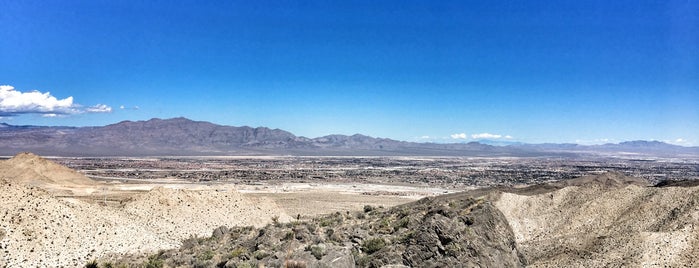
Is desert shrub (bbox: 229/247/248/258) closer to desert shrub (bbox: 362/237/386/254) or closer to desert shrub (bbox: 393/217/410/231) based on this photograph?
desert shrub (bbox: 362/237/386/254)

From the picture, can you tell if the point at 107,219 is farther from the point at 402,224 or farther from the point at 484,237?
the point at 484,237

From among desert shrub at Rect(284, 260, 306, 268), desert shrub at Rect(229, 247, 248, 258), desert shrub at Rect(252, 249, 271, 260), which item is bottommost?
desert shrub at Rect(229, 247, 248, 258)

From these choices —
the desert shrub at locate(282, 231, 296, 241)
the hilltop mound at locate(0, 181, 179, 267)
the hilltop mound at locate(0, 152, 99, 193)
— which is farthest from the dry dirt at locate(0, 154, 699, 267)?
the hilltop mound at locate(0, 152, 99, 193)

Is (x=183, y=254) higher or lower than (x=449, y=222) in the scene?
lower

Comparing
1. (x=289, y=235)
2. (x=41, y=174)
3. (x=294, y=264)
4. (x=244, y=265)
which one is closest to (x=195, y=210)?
(x=289, y=235)

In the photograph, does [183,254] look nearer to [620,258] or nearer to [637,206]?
[620,258]

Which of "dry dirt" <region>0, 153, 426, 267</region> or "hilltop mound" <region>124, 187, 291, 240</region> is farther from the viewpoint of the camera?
"hilltop mound" <region>124, 187, 291, 240</region>

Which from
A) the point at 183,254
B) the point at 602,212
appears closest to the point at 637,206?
the point at 602,212
